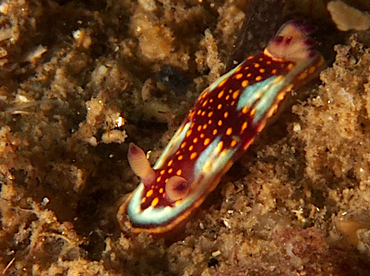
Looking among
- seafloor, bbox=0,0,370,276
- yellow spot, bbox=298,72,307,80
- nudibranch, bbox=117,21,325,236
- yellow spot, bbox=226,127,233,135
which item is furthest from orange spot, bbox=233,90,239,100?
yellow spot, bbox=298,72,307,80

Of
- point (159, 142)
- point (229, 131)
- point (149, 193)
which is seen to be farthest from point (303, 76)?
point (149, 193)

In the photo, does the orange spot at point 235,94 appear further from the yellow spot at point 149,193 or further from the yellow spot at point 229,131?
the yellow spot at point 149,193

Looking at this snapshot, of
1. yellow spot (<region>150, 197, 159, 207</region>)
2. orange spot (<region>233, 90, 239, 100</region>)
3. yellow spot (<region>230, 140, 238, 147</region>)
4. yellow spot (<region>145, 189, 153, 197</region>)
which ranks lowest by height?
yellow spot (<region>150, 197, 159, 207</region>)

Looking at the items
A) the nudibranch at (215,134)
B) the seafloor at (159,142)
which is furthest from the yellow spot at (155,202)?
the seafloor at (159,142)

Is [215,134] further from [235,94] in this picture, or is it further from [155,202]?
[155,202]

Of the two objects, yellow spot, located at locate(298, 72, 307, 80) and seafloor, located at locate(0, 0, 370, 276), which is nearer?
seafloor, located at locate(0, 0, 370, 276)

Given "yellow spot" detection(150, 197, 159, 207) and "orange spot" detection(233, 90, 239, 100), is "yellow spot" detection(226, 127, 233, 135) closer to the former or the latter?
"orange spot" detection(233, 90, 239, 100)

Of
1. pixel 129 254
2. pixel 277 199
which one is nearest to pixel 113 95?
pixel 129 254
